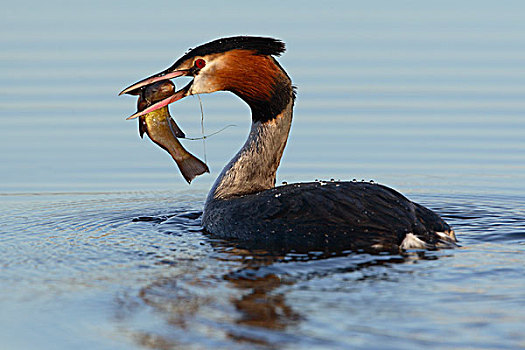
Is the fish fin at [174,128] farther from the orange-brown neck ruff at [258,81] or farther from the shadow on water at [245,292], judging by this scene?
the shadow on water at [245,292]

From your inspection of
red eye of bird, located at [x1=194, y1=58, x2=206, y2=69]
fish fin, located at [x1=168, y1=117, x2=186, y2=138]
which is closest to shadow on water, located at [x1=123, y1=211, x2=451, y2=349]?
fish fin, located at [x1=168, y1=117, x2=186, y2=138]

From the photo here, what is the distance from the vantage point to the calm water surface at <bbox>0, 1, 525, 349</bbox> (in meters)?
5.76

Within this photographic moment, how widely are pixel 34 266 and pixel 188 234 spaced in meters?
1.48

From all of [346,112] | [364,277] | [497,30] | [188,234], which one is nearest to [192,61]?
[188,234]

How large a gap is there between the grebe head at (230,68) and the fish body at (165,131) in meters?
0.09

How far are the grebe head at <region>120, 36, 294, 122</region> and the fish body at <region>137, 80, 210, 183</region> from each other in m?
0.09

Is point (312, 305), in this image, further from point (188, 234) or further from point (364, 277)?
point (188, 234)

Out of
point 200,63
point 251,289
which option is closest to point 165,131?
point 200,63

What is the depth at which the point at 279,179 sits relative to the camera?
1087 cm

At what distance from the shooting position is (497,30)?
17438mm

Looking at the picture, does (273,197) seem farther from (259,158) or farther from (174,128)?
(174,128)

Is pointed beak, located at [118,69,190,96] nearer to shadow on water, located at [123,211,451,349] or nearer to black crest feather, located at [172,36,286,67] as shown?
black crest feather, located at [172,36,286,67]

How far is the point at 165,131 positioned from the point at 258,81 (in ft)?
3.27

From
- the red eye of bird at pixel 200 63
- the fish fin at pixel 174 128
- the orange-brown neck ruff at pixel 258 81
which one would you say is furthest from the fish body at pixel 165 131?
the orange-brown neck ruff at pixel 258 81
